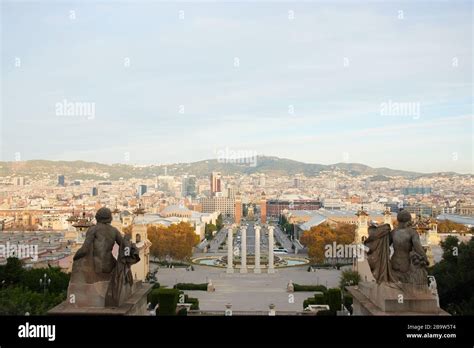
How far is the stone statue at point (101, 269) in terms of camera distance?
6.84 metres

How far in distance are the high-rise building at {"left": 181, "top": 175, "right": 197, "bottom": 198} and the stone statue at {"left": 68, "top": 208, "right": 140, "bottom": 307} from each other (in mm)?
115387

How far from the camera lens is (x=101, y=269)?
699 centimetres

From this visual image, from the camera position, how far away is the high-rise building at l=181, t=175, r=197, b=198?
124875 millimetres

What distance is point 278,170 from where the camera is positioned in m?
164

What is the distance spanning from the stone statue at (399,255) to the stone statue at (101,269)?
319 centimetres

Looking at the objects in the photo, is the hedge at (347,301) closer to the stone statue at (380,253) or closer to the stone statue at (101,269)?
the stone statue at (380,253)

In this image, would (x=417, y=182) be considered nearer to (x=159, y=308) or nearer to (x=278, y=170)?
(x=278, y=170)

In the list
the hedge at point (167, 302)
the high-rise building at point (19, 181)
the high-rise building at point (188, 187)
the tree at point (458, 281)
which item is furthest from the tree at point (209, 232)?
the high-rise building at point (188, 187)

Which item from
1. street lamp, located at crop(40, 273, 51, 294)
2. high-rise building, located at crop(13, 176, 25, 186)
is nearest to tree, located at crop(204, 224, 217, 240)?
high-rise building, located at crop(13, 176, 25, 186)

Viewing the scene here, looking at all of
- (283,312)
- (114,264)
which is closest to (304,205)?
(283,312)

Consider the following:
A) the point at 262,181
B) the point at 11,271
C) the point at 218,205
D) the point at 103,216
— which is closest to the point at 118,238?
the point at 103,216

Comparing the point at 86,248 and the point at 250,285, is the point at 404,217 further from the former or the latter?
the point at 250,285
